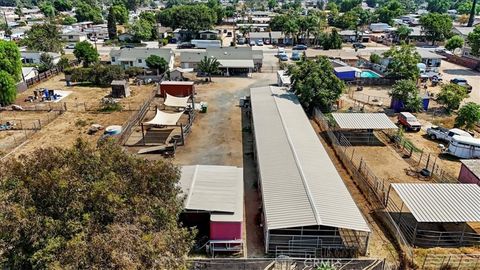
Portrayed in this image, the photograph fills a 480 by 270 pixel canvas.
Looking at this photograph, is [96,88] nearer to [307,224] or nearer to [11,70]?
[11,70]

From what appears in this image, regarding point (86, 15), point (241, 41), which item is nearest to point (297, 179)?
point (241, 41)

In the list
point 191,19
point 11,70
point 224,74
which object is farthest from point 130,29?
point 11,70

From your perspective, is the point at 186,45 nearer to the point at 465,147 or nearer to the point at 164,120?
the point at 164,120

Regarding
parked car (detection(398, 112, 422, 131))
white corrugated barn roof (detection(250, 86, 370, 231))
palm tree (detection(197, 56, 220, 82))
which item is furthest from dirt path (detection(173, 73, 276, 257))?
parked car (detection(398, 112, 422, 131))

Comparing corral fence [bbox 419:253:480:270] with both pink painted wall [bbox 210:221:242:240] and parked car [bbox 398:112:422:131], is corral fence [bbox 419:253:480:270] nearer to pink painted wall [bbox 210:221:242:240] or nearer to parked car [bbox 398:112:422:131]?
pink painted wall [bbox 210:221:242:240]

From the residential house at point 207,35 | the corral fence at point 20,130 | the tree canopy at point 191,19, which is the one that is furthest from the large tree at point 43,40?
the residential house at point 207,35

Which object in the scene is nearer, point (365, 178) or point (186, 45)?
point (365, 178)
